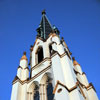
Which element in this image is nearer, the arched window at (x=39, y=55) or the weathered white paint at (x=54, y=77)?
the weathered white paint at (x=54, y=77)

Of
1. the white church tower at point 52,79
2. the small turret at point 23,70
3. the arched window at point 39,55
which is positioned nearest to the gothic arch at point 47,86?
the white church tower at point 52,79

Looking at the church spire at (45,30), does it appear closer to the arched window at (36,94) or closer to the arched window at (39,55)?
the arched window at (39,55)

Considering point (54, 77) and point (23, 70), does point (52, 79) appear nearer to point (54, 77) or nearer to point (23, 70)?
point (54, 77)

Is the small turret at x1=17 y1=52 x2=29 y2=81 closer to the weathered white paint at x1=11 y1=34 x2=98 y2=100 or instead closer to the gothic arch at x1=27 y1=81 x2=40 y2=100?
the weathered white paint at x1=11 y1=34 x2=98 y2=100

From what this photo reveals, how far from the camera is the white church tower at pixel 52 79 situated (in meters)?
12.2

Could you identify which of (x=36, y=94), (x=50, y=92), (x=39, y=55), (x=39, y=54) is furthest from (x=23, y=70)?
(x=50, y=92)

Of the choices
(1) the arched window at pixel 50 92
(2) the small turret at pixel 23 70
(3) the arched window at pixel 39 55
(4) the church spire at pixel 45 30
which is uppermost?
(4) the church spire at pixel 45 30

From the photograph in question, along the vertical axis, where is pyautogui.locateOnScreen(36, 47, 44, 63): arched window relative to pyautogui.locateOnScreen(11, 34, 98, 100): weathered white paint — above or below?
above

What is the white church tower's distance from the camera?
1223 cm

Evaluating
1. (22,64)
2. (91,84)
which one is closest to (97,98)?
(91,84)

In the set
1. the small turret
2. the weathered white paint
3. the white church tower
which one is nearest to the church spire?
the white church tower

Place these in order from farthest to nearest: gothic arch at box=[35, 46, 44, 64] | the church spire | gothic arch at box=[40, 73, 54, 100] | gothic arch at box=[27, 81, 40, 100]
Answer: the church spire < gothic arch at box=[35, 46, 44, 64] < gothic arch at box=[27, 81, 40, 100] < gothic arch at box=[40, 73, 54, 100]

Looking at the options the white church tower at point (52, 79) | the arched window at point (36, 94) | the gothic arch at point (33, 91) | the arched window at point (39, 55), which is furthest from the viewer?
the arched window at point (39, 55)

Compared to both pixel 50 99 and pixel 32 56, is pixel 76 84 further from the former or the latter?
pixel 32 56
